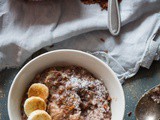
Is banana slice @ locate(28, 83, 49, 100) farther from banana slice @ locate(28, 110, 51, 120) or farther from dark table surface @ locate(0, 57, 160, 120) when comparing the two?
dark table surface @ locate(0, 57, 160, 120)

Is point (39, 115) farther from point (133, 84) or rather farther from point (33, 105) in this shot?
point (133, 84)

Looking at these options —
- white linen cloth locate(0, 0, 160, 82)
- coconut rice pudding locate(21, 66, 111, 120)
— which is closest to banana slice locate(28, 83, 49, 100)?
coconut rice pudding locate(21, 66, 111, 120)

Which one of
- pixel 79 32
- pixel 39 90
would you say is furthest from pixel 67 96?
pixel 79 32

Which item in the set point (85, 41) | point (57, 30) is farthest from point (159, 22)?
point (57, 30)

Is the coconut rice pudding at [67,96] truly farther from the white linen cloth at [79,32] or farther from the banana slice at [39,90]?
the white linen cloth at [79,32]

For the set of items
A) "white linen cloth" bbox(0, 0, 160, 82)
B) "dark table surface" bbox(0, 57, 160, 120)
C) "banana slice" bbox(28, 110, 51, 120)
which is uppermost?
"white linen cloth" bbox(0, 0, 160, 82)

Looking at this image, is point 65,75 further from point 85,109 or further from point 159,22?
point 159,22

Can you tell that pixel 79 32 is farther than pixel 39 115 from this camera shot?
Yes
